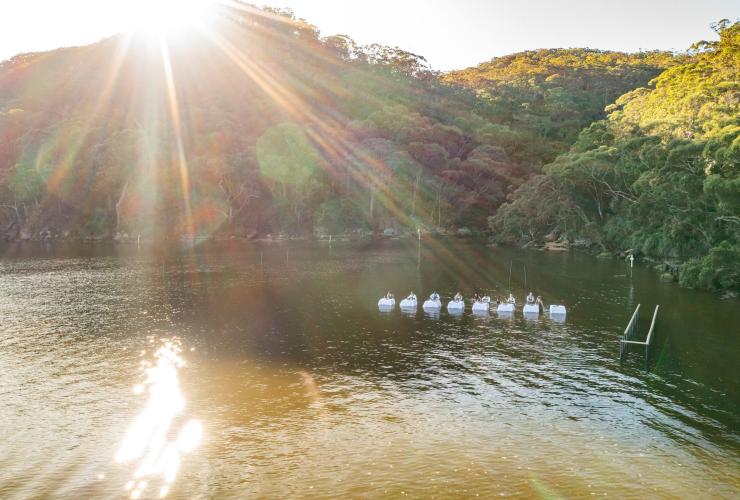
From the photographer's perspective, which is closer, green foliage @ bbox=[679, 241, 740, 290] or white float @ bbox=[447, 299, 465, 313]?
white float @ bbox=[447, 299, 465, 313]

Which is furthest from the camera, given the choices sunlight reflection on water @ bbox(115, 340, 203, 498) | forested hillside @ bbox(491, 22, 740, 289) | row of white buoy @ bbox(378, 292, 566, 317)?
forested hillside @ bbox(491, 22, 740, 289)

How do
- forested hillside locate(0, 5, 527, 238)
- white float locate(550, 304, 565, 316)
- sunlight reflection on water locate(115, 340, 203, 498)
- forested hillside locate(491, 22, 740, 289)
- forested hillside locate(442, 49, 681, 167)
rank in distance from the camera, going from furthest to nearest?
forested hillside locate(442, 49, 681, 167) < forested hillside locate(0, 5, 527, 238) < forested hillside locate(491, 22, 740, 289) < white float locate(550, 304, 565, 316) < sunlight reflection on water locate(115, 340, 203, 498)

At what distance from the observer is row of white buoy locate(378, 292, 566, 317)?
53.9 metres

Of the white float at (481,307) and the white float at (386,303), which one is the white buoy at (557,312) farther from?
the white float at (386,303)

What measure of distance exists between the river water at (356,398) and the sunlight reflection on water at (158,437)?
0.11m

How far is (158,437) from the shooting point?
2839 centimetres

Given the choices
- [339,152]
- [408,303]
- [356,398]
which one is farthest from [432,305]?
[339,152]

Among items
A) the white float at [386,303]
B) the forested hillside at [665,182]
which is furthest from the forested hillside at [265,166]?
the white float at [386,303]

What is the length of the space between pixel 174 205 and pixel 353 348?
356ft

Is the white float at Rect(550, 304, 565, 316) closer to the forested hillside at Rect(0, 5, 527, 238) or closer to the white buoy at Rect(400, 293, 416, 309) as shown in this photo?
the white buoy at Rect(400, 293, 416, 309)

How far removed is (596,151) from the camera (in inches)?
3873

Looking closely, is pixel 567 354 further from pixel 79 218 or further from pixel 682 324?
pixel 79 218

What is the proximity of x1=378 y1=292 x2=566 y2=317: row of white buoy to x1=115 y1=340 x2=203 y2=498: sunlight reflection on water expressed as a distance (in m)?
25.0

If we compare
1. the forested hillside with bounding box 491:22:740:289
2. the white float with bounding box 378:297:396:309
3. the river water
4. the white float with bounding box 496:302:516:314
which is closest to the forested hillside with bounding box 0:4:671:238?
the forested hillside with bounding box 491:22:740:289
